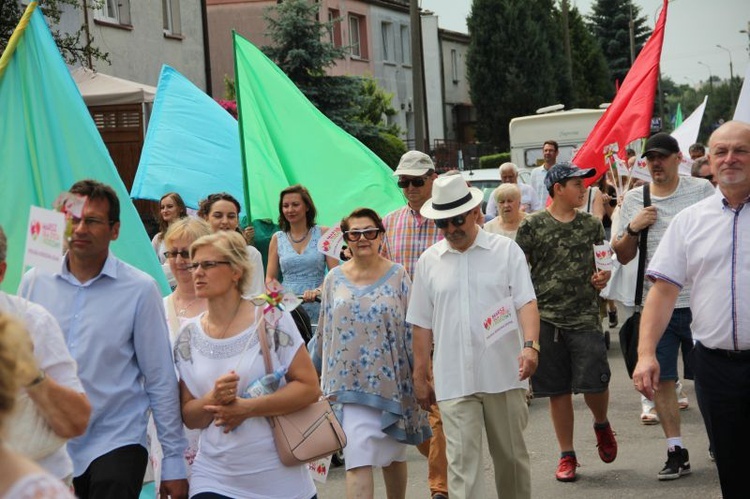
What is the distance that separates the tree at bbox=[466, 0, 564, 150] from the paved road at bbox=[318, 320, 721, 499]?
50754 mm

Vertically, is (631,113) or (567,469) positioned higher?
(631,113)

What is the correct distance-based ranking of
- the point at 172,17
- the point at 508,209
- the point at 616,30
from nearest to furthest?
the point at 508,209
the point at 172,17
the point at 616,30

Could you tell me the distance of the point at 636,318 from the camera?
8953mm

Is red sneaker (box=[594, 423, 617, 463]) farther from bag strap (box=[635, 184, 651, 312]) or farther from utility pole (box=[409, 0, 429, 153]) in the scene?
utility pole (box=[409, 0, 429, 153])

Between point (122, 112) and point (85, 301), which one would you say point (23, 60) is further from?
point (122, 112)

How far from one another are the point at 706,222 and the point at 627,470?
11.3 feet

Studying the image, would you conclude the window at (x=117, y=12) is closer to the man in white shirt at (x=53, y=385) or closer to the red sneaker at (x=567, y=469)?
the red sneaker at (x=567, y=469)

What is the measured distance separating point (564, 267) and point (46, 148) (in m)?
3.64

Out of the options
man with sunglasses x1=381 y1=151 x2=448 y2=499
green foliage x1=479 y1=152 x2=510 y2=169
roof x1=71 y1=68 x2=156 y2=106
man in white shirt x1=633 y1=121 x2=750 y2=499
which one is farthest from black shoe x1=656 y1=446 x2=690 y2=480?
green foliage x1=479 y1=152 x2=510 y2=169

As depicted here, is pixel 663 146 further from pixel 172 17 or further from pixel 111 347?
pixel 172 17

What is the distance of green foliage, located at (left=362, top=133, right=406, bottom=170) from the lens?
35.6 metres

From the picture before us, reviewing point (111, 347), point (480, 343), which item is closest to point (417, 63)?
point (480, 343)

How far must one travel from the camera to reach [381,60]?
173 ft

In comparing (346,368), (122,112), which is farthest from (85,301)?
(122,112)
